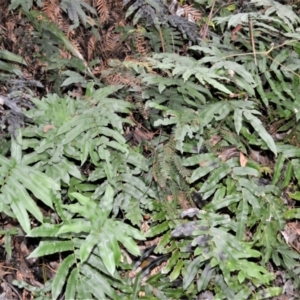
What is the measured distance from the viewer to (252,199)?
2160mm

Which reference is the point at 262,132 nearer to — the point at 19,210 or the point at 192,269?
the point at 192,269

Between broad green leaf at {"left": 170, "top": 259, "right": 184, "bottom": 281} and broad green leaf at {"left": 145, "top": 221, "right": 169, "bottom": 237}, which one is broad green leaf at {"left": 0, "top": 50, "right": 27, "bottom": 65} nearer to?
broad green leaf at {"left": 145, "top": 221, "right": 169, "bottom": 237}

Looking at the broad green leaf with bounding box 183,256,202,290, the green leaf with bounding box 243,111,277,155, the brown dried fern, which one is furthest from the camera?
the brown dried fern

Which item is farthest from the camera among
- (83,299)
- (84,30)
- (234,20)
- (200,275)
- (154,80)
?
(84,30)

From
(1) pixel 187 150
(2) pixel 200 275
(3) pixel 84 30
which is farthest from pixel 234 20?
(2) pixel 200 275

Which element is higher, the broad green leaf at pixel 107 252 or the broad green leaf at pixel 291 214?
the broad green leaf at pixel 107 252

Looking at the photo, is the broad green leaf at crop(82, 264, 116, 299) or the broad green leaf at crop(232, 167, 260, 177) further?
the broad green leaf at crop(232, 167, 260, 177)

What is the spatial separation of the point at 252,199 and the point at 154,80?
0.82m

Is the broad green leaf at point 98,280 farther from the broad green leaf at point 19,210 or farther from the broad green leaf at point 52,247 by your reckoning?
the broad green leaf at point 19,210

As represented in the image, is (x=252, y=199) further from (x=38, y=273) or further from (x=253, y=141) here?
(x=38, y=273)

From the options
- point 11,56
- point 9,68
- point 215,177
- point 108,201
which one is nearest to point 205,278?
point 215,177

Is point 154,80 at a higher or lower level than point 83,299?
higher

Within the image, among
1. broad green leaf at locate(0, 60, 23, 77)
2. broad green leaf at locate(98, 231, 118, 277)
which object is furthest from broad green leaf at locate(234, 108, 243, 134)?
broad green leaf at locate(0, 60, 23, 77)

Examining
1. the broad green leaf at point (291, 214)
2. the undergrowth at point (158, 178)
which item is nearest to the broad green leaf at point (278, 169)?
the undergrowth at point (158, 178)
